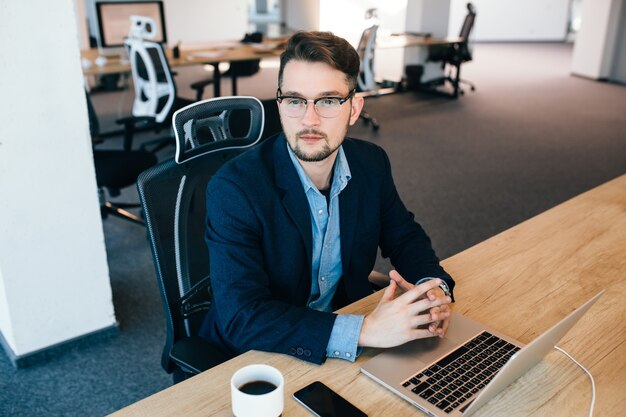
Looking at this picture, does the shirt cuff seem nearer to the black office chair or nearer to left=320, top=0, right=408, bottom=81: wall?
the black office chair

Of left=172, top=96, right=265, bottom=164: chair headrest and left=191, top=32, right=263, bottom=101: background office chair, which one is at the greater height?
left=172, top=96, right=265, bottom=164: chair headrest

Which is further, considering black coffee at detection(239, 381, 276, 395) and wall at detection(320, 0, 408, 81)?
wall at detection(320, 0, 408, 81)

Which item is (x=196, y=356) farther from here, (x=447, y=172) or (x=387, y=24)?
(x=387, y=24)

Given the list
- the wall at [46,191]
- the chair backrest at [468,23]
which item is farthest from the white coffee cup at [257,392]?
the chair backrest at [468,23]

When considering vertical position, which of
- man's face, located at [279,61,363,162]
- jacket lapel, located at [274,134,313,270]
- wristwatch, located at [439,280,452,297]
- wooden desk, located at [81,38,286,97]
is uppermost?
man's face, located at [279,61,363,162]

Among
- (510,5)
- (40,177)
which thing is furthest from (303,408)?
(510,5)

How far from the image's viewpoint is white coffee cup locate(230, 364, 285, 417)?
0.90m

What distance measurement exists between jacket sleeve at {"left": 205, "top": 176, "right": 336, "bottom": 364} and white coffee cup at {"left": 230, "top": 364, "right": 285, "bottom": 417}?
21 centimetres

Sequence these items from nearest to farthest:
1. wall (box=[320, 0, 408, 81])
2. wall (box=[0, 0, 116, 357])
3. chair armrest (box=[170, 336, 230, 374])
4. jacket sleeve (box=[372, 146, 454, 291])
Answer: chair armrest (box=[170, 336, 230, 374]) → jacket sleeve (box=[372, 146, 454, 291]) → wall (box=[0, 0, 116, 357]) → wall (box=[320, 0, 408, 81])

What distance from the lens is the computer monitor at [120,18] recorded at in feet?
16.1

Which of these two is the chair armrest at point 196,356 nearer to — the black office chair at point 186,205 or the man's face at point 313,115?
the black office chair at point 186,205

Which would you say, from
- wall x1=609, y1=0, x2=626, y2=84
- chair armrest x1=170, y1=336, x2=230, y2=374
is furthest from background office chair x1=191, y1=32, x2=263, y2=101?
wall x1=609, y1=0, x2=626, y2=84

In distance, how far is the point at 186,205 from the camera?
5.22 feet

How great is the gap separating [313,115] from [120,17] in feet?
13.8
